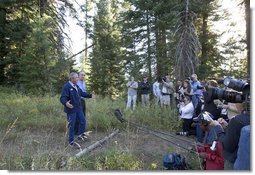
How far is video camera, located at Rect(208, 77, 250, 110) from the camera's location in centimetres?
253

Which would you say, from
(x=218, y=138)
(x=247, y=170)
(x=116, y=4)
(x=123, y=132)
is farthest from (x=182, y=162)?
(x=116, y=4)

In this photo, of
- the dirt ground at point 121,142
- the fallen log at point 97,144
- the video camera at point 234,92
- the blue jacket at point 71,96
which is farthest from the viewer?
the blue jacket at point 71,96

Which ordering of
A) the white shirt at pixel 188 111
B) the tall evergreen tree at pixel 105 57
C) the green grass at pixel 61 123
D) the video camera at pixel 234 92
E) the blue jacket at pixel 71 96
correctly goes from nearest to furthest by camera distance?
the video camera at pixel 234 92 → the green grass at pixel 61 123 → the blue jacket at pixel 71 96 → the white shirt at pixel 188 111 → the tall evergreen tree at pixel 105 57

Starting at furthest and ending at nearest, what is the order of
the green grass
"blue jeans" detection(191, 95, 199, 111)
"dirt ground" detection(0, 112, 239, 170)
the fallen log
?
1. "blue jeans" detection(191, 95, 199, 111)
2. "dirt ground" detection(0, 112, 239, 170)
3. the fallen log
4. the green grass

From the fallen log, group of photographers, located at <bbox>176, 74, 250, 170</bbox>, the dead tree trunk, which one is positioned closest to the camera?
group of photographers, located at <bbox>176, 74, 250, 170</bbox>

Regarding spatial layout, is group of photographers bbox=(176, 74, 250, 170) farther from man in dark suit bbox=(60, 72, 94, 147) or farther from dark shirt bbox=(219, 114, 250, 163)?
man in dark suit bbox=(60, 72, 94, 147)

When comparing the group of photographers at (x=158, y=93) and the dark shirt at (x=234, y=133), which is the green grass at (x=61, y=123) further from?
the dark shirt at (x=234, y=133)

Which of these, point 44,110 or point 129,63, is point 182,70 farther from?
point 129,63

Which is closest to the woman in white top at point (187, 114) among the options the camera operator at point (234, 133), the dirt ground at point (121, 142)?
A: the dirt ground at point (121, 142)

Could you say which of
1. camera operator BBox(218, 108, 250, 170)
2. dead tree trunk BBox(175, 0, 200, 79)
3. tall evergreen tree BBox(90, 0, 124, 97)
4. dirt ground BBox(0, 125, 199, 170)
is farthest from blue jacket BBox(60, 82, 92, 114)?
tall evergreen tree BBox(90, 0, 124, 97)

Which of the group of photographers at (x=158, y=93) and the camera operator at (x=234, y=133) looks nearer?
the camera operator at (x=234, y=133)

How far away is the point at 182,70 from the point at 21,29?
30.0 ft

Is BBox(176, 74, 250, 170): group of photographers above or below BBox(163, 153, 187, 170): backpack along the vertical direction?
above

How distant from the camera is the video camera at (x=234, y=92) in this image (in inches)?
99.6
